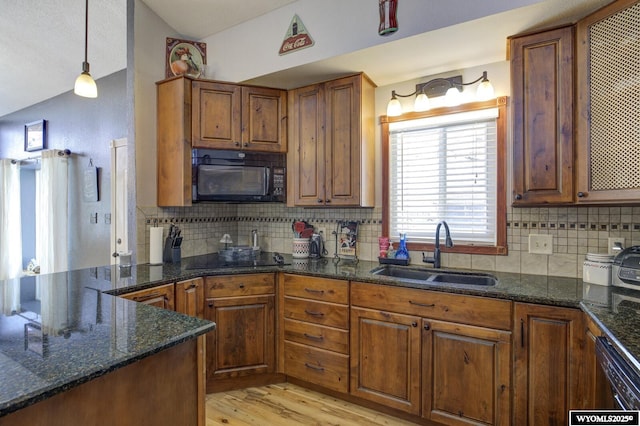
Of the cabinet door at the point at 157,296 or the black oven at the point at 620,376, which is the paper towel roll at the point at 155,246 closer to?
the cabinet door at the point at 157,296

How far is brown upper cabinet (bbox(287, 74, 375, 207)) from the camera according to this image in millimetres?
2508

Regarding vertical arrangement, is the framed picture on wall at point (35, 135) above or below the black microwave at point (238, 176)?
above

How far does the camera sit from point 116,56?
3.44m

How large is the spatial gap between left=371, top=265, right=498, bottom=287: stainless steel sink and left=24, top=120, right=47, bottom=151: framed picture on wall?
4.81 m

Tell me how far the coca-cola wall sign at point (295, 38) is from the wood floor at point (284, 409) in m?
2.46

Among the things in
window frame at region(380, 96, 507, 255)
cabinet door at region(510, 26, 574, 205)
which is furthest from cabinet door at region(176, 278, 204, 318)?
cabinet door at region(510, 26, 574, 205)

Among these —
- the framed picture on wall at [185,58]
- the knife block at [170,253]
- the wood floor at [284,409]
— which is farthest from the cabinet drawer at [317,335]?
the framed picture on wall at [185,58]

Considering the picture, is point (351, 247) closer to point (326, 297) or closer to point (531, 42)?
point (326, 297)

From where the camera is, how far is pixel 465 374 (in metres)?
1.84

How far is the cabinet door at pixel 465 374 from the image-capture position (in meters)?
1.75

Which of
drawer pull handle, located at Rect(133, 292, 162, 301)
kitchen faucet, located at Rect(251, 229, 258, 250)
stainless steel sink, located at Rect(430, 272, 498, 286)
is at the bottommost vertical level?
drawer pull handle, located at Rect(133, 292, 162, 301)

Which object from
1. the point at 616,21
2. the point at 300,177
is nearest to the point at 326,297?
the point at 300,177

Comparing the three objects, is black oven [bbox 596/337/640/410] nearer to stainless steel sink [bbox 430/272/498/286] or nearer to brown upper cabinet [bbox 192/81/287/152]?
stainless steel sink [bbox 430/272/498/286]

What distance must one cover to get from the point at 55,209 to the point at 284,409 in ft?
12.0
